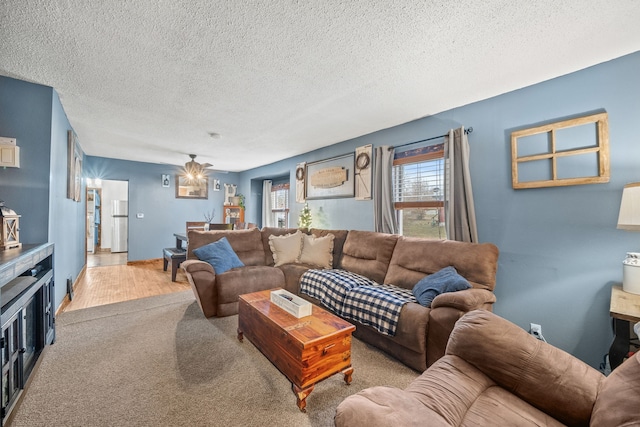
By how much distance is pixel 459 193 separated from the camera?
277 centimetres

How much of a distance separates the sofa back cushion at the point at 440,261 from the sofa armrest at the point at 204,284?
6.38 ft

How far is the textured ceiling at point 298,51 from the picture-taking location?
152 cm

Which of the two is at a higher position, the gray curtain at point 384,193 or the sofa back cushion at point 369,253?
the gray curtain at point 384,193

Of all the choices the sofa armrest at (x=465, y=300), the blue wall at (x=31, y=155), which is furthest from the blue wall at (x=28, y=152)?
the sofa armrest at (x=465, y=300)

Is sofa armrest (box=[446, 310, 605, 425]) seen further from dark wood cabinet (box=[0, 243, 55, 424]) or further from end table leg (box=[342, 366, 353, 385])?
dark wood cabinet (box=[0, 243, 55, 424])

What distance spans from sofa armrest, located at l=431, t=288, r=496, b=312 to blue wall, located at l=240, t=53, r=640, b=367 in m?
0.70

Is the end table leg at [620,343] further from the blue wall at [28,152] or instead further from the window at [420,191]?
Answer: the blue wall at [28,152]

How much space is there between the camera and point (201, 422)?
1.47 meters

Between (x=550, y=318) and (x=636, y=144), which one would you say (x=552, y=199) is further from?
(x=550, y=318)

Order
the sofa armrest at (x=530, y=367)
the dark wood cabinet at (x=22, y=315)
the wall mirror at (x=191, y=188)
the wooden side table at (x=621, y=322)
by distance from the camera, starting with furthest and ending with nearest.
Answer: the wall mirror at (x=191, y=188)
the wooden side table at (x=621, y=322)
the dark wood cabinet at (x=22, y=315)
the sofa armrest at (x=530, y=367)

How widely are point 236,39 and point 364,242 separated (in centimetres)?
242

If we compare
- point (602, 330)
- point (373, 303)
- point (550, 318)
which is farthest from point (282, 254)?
point (602, 330)

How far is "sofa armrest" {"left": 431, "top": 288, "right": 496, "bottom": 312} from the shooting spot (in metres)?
1.79

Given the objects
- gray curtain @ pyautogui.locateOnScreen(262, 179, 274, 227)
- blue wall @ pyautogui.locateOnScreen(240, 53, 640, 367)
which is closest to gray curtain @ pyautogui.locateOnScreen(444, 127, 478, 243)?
blue wall @ pyautogui.locateOnScreen(240, 53, 640, 367)
